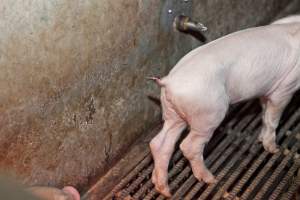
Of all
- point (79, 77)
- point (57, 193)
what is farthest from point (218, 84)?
point (57, 193)

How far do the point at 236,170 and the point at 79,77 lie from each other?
0.88m

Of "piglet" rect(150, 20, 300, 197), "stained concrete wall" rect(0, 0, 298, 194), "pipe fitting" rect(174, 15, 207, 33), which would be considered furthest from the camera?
"pipe fitting" rect(174, 15, 207, 33)

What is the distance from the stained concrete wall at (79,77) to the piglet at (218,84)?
27 centimetres

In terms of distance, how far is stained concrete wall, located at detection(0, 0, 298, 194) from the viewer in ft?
4.98

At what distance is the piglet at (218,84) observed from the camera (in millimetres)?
1743

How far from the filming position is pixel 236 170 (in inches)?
84.4

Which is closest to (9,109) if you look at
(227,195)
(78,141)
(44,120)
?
(44,120)

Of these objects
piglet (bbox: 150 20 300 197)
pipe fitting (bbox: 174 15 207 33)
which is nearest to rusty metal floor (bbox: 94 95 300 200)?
piglet (bbox: 150 20 300 197)

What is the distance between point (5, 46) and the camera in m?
1.42

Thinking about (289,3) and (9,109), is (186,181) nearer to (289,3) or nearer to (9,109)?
(9,109)

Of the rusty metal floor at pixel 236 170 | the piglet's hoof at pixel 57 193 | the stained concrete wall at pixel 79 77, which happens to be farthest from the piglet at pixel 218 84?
the piglet's hoof at pixel 57 193

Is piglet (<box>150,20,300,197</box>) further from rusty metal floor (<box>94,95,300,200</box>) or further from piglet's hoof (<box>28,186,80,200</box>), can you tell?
piglet's hoof (<box>28,186,80,200</box>)

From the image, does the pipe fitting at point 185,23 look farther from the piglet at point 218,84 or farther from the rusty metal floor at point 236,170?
the rusty metal floor at point 236,170

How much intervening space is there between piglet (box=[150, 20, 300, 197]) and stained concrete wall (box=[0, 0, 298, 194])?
27 cm
